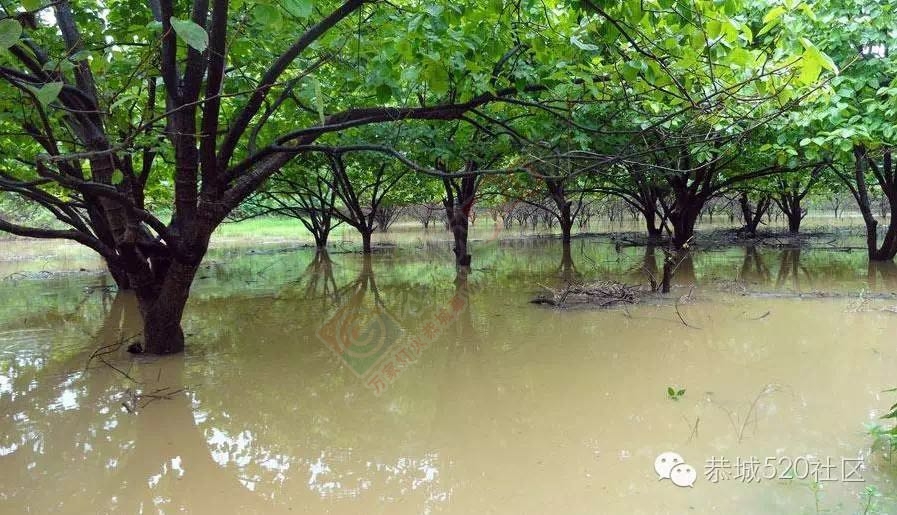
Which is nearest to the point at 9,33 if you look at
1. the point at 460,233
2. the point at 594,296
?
the point at 594,296

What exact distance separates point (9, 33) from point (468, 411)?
3.31m

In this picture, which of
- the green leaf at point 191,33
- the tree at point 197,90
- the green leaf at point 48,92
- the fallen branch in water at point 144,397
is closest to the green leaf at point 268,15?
the green leaf at point 191,33

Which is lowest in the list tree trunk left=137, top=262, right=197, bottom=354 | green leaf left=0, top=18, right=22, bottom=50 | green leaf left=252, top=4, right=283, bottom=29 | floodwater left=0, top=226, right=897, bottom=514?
floodwater left=0, top=226, right=897, bottom=514

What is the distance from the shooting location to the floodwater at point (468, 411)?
9.09 ft

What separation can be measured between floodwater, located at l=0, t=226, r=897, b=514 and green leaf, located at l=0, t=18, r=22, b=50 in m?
2.24

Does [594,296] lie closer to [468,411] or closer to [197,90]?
[468,411]

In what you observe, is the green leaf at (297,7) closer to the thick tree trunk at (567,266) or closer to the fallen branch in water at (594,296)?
the fallen branch in water at (594,296)

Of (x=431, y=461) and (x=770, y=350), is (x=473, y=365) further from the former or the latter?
(x=770, y=350)

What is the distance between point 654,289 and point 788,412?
4.82 m

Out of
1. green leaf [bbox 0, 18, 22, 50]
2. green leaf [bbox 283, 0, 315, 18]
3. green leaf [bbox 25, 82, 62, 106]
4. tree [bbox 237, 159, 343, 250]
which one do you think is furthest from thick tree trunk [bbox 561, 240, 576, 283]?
green leaf [bbox 0, 18, 22, 50]

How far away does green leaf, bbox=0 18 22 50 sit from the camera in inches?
60.0

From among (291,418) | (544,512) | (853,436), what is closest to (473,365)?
(291,418)

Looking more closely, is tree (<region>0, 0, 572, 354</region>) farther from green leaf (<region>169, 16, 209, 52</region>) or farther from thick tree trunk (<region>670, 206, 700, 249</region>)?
thick tree trunk (<region>670, 206, 700, 249</region>)

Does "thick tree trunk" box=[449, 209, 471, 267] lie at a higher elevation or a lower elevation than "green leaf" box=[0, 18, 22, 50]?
lower
